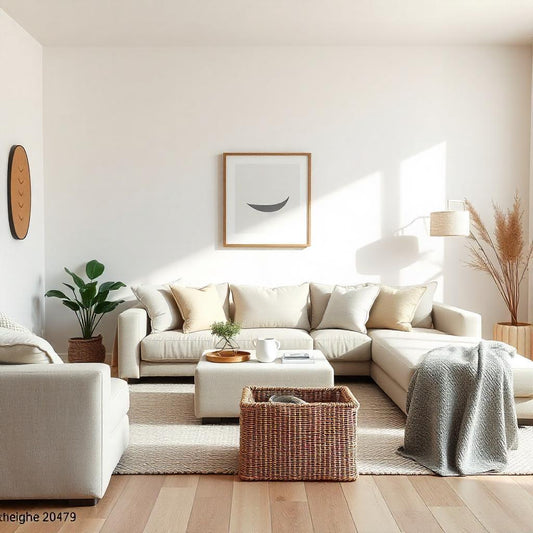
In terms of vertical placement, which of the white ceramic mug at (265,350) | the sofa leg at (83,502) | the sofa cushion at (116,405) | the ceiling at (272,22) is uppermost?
the ceiling at (272,22)

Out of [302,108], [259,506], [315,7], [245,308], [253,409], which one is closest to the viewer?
[259,506]

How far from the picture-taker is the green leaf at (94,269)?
18.3ft

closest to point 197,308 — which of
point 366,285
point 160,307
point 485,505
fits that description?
point 160,307

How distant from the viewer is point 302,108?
19.1ft

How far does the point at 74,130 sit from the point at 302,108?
6.65ft

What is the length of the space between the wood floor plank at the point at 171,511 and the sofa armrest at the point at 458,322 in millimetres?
2765

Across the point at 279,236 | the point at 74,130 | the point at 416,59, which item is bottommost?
the point at 279,236

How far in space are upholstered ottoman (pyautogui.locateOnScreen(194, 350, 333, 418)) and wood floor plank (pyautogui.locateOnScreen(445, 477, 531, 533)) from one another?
1.04 m

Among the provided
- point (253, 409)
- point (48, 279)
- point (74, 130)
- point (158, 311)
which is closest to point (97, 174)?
point (74, 130)

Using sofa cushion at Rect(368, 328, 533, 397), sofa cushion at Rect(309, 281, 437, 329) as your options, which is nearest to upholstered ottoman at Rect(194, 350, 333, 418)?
sofa cushion at Rect(368, 328, 533, 397)

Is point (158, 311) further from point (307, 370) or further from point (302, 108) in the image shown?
point (302, 108)

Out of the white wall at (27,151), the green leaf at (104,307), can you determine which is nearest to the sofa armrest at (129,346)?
the green leaf at (104,307)

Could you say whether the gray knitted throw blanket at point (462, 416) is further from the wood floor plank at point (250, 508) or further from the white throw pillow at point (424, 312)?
the white throw pillow at point (424, 312)

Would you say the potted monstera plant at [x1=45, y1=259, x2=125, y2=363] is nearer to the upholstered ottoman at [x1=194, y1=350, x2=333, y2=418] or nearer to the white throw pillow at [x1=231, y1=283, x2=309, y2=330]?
the white throw pillow at [x1=231, y1=283, x2=309, y2=330]
